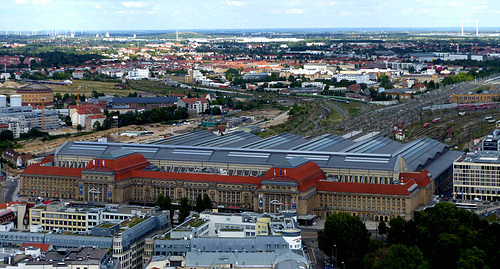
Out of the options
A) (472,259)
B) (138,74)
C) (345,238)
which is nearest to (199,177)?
(345,238)

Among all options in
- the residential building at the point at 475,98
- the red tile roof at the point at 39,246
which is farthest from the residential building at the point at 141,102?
the red tile roof at the point at 39,246

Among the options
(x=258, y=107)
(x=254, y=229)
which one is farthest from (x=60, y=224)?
(x=258, y=107)

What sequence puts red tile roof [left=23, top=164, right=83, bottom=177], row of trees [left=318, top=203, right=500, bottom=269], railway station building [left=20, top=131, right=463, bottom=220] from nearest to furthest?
row of trees [left=318, top=203, right=500, bottom=269], railway station building [left=20, top=131, right=463, bottom=220], red tile roof [left=23, top=164, right=83, bottom=177]

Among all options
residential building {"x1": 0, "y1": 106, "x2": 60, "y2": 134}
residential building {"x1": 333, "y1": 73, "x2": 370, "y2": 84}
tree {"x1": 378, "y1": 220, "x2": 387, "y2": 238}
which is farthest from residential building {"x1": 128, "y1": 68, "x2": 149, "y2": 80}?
tree {"x1": 378, "y1": 220, "x2": 387, "y2": 238}

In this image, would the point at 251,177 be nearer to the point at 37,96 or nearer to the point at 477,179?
the point at 477,179

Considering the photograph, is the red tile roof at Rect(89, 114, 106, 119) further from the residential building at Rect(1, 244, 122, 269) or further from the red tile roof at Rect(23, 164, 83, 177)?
the residential building at Rect(1, 244, 122, 269)

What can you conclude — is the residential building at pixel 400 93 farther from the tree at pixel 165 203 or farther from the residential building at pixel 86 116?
the tree at pixel 165 203

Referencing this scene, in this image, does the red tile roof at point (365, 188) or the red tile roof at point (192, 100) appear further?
the red tile roof at point (192, 100)

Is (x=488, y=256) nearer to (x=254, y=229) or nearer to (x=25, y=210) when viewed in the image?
(x=254, y=229)
